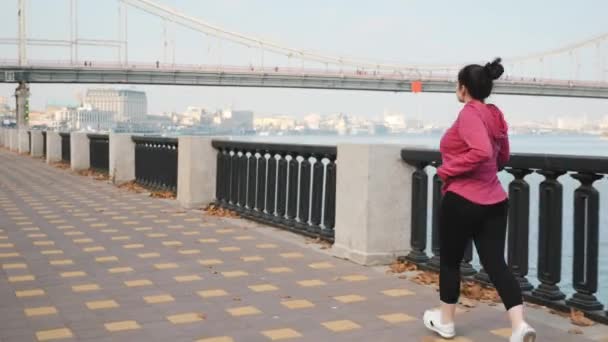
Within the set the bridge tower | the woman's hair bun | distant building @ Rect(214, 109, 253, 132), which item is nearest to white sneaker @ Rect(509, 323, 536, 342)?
the woman's hair bun

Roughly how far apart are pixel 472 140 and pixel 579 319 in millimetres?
1631

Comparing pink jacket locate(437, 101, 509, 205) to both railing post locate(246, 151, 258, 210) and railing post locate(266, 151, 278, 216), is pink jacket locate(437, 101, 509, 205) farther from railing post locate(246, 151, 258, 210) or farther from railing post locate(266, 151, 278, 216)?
railing post locate(246, 151, 258, 210)

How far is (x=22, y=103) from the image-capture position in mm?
65375

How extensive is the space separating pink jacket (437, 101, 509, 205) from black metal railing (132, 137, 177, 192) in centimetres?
904

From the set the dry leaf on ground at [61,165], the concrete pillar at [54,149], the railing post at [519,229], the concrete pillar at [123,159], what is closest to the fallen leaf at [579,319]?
the railing post at [519,229]

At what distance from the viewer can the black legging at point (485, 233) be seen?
4047mm

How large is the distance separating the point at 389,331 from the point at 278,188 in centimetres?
472

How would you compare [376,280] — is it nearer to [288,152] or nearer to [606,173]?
[606,173]

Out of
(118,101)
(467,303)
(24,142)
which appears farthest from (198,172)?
(118,101)

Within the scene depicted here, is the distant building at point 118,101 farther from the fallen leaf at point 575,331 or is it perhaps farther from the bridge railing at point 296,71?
the fallen leaf at point 575,331

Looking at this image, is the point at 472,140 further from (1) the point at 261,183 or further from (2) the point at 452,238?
(1) the point at 261,183

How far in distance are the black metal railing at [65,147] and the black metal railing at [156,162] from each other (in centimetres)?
861

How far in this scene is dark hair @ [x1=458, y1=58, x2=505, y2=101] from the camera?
3988mm

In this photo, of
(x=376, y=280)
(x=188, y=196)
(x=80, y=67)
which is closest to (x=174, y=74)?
(x=80, y=67)
